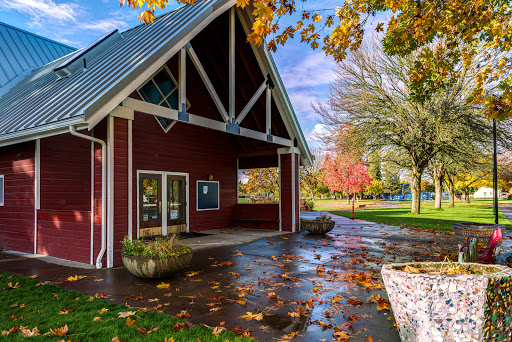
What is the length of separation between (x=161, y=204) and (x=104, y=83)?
17.5 feet

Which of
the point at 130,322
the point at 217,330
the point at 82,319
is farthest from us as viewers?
the point at 82,319

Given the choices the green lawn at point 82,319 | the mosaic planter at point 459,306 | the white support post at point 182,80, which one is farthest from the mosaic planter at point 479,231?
the white support post at point 182,80

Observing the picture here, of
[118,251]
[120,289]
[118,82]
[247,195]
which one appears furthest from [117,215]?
[247,195]

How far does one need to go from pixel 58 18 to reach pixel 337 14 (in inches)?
612

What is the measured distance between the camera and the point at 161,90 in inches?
410

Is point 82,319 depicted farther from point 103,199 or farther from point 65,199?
point 65,199

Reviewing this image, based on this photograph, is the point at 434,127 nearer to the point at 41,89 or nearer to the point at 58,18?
the point at 41,89

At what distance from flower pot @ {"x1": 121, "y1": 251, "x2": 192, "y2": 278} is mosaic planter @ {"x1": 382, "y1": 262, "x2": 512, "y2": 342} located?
4166 millimetres

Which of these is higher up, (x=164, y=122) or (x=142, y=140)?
(x=164, y=122)

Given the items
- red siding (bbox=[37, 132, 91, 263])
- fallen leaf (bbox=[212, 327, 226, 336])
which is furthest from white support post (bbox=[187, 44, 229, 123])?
fallen leaf (bbox=[212, 327, 226, 336])

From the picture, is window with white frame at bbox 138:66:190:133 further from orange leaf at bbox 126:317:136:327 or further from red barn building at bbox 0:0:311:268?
orange leaf at bbox 126:317:136:327

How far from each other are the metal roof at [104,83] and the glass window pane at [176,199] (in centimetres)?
460

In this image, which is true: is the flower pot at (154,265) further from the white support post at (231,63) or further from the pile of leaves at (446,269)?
the white support post at (231,63)

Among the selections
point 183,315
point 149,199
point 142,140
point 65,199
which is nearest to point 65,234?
point 65,199
